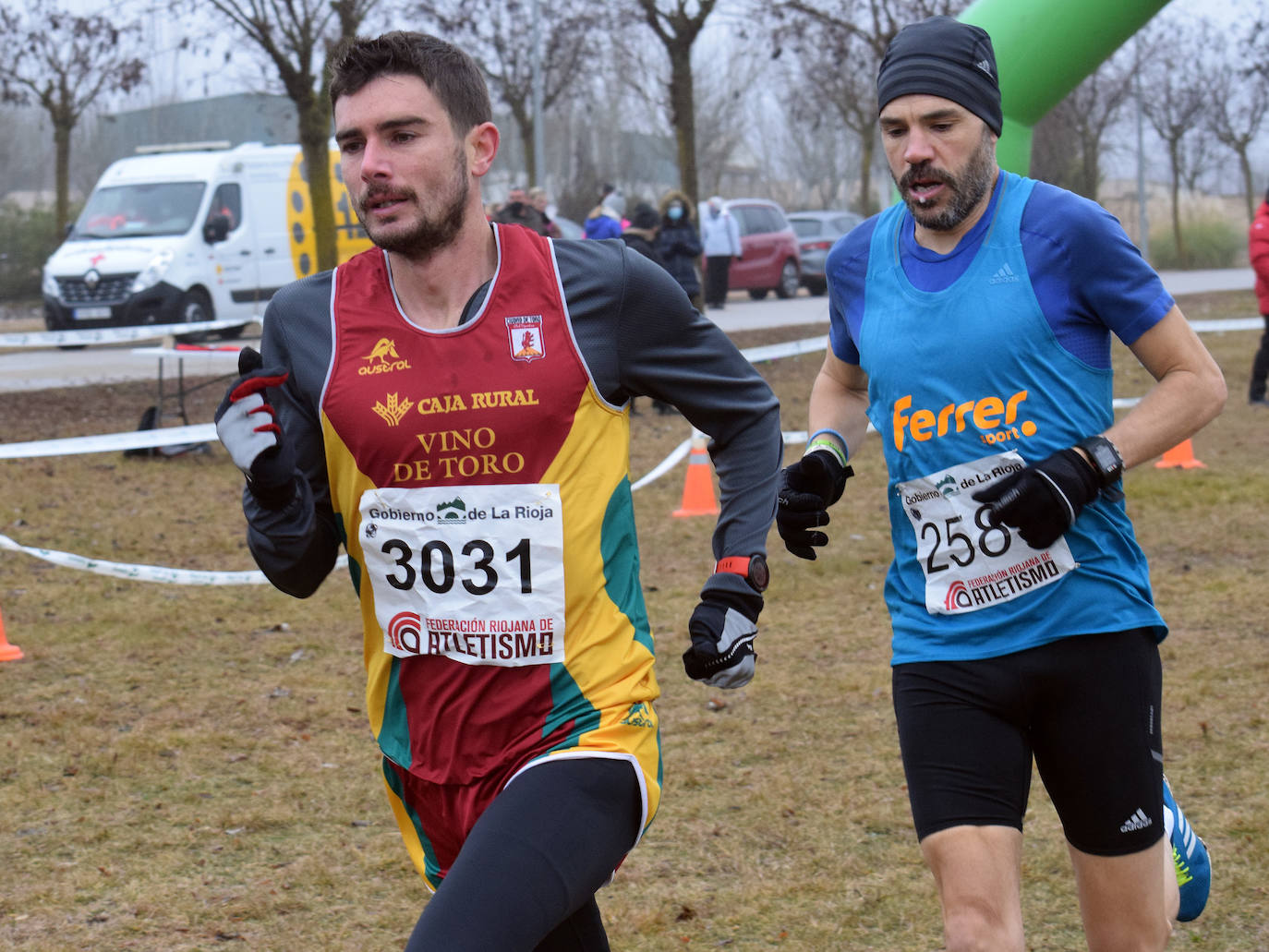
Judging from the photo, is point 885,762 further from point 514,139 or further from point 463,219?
point 514,139

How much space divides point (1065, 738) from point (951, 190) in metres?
1.10

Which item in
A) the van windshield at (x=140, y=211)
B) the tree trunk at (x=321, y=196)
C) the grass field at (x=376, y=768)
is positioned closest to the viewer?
the grass field at (x=376, y=768)

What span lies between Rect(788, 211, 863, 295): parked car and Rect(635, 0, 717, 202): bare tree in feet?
30.6

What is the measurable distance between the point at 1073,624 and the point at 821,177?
71.1 m

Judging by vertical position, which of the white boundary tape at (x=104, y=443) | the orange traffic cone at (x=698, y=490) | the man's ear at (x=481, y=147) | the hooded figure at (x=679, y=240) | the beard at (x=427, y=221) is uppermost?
the hooded figure at (x=679, y=240)

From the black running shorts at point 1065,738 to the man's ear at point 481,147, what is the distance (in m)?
1.34

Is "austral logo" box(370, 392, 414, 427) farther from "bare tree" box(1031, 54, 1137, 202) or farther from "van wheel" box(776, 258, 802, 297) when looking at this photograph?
"bare tree" box(1031, 54, 1137, 202)

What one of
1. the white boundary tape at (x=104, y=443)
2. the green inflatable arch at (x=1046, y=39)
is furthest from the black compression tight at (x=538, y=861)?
the white boundary tape at (x=104, y=443)

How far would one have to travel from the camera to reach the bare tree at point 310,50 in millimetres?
14836

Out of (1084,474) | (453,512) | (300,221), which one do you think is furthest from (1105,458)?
(300,221)

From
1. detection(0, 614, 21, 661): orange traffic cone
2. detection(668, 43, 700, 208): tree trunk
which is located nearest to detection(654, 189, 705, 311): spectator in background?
detection(668, 43, 700, 208): tree trunk

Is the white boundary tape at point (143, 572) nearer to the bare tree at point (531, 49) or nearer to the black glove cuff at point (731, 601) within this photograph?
the black glove cuff at point (731, 601)

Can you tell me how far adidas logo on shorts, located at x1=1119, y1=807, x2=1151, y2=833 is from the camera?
290 centimetres

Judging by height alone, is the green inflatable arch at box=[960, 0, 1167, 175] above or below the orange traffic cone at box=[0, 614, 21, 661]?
above
